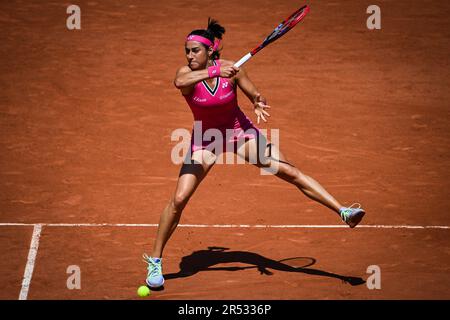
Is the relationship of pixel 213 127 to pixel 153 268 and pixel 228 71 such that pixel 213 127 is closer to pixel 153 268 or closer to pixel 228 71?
pixel 228 71

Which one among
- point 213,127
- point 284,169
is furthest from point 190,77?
point 284,169

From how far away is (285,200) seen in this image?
10.8 meters

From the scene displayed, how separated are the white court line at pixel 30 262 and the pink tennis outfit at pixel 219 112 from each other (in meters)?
2.15

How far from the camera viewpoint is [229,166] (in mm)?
11836

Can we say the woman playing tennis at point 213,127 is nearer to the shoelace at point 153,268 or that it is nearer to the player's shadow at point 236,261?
the shoelace at point 153,268

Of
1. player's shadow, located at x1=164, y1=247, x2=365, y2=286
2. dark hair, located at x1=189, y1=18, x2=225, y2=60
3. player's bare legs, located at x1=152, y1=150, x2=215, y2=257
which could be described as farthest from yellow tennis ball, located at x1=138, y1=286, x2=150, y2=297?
dark hair, located at x1=189, y1=18, x2=225, y2=60

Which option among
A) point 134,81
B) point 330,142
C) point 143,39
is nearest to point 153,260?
point 330,142

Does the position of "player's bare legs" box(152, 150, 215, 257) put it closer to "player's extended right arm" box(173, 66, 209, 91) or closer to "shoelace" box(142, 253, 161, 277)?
"shoelace" box(142, 253, 161, 277)

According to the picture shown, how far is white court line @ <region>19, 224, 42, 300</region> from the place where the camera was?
830 centimetres

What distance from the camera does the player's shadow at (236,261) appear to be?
8824 mm

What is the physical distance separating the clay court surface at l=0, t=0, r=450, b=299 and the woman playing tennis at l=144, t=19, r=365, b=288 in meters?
0.76

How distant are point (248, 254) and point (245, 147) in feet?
4.90

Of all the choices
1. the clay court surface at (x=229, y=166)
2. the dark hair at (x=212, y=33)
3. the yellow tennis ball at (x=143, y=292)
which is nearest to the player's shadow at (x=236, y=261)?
the clay court surface at (x=229, y=166)

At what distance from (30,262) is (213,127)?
2530mm
